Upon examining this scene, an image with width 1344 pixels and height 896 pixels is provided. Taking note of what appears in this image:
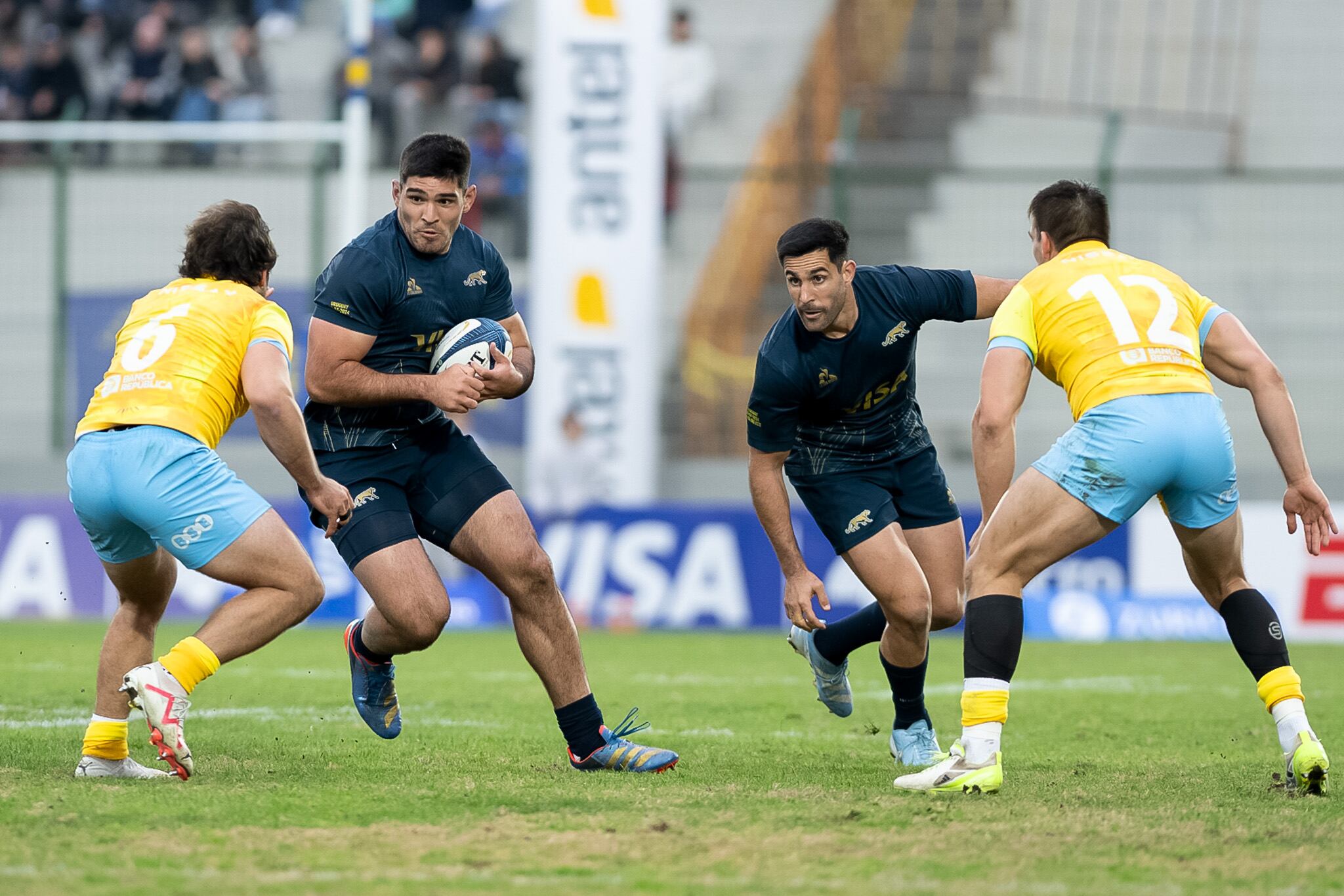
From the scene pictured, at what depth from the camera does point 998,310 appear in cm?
620

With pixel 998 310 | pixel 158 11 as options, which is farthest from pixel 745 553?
pixel 158 11

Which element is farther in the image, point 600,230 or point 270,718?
point 600,230

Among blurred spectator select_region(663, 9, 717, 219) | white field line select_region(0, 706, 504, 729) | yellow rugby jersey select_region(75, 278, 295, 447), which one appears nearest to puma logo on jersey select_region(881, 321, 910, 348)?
yellow rugby jersey select_region(75, 278, 295, 447)

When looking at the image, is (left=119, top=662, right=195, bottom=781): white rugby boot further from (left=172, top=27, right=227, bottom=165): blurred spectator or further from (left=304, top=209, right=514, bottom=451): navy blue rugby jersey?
(left=172, top=27, right=227, bottom=165): blurred spectator

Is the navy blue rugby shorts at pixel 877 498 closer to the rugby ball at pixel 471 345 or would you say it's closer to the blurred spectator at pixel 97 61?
the rugby ball at pixel 471 345

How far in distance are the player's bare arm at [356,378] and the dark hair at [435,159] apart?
638 millimetres

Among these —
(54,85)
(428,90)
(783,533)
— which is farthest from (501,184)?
(783,533)

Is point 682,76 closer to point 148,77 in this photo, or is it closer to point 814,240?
point 148,77

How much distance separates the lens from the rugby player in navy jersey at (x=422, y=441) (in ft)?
21.0

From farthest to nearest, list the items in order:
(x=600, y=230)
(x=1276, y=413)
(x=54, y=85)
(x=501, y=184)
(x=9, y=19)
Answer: (x=9, y=19), (x=54, y=85), (x=501, y=184), (x=600, y=230), (x=1276, y=413)

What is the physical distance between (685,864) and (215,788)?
198 cm

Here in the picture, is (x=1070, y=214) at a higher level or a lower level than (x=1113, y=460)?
higher

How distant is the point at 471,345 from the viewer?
6539 millimetres

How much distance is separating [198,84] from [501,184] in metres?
3.69
